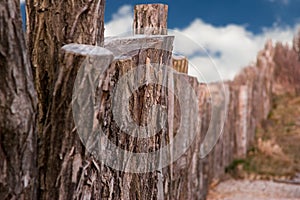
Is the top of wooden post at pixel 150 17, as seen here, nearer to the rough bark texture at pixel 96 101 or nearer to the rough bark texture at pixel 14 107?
the rough bark texture at pixel 96 101

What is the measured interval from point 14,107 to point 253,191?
4057 mm

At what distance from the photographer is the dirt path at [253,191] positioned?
4312 mm

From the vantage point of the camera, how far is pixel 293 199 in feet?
14.2

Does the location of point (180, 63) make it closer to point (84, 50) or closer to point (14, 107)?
point (84, 50)

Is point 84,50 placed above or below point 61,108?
above

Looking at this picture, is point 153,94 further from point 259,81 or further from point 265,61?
point 265,61

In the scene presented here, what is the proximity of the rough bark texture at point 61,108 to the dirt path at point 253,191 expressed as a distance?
337cm

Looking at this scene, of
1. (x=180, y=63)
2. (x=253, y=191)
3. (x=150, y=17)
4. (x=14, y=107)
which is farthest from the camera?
(x=253, y=191)

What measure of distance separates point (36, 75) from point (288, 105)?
8657 mm

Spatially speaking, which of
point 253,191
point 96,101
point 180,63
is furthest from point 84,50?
point 253,191

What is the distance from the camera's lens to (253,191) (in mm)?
4570

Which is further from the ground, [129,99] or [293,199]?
[129,99]

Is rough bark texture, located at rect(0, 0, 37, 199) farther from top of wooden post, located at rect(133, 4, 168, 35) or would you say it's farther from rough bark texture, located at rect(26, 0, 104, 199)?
top of wooden post, located at rect(133, 4, 168, 35)

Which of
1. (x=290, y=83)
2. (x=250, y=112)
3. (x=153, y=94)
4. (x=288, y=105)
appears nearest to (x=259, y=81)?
(x=250, y=112)
